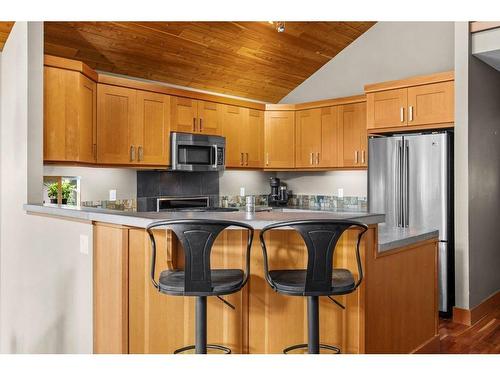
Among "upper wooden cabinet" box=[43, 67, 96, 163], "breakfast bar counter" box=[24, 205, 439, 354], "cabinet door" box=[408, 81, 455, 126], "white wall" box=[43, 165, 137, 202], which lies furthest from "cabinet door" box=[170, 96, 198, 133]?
"breakfast bar counter" box=[24, 205, 439, 354]

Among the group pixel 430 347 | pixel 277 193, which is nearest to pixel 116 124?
pixel 277 193

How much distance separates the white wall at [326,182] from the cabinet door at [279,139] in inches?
19.9

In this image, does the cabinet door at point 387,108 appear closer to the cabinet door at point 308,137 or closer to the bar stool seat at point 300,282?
the cabinet door at point 308,137

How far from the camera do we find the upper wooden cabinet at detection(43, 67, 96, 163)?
3.52m

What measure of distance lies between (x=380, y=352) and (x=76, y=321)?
5.94 ft

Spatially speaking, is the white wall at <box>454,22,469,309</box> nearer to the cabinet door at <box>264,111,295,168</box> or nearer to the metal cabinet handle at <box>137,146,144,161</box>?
the cabinet door at <box>264,111,295,168</box>

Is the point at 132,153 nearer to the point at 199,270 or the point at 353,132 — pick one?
the point at 353,132

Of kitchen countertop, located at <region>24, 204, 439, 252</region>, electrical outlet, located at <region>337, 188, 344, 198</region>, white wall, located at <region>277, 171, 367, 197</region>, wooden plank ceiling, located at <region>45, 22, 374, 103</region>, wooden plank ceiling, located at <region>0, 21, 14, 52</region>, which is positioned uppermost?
wooden plank ceiling, located at <region>45, 22, 374, 103</region>

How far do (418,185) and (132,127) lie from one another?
9.30 feet

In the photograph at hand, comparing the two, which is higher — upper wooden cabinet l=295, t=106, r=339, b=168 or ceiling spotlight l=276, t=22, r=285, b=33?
ceiling spotlight l=276, t=22, r=285, b=33

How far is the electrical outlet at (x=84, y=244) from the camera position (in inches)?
102

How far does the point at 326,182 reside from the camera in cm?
578

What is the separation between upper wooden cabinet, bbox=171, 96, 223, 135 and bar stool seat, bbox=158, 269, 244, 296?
2.81m
